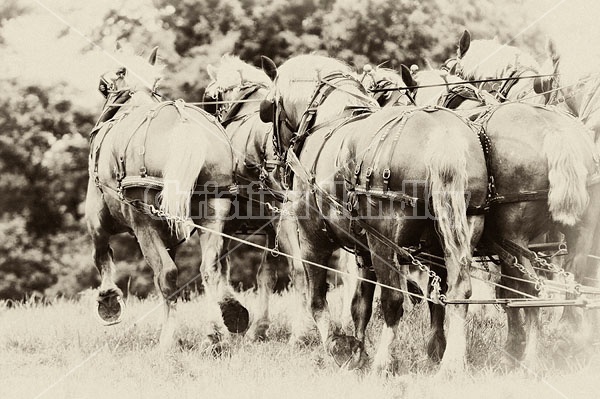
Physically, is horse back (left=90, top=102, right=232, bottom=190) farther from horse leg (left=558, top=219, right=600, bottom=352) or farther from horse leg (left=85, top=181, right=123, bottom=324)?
horse leg (left=558, top=219, right=600, bottom=352)

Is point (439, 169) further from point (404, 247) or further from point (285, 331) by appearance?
point (285, 331)

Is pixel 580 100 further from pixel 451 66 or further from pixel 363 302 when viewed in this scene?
pixel 363 302

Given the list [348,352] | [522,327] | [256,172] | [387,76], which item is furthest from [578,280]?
[256,172]

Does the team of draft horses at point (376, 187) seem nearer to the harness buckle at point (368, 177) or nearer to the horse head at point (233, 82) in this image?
the harness buckle at point (368, 177)

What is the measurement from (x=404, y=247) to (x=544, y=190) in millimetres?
974

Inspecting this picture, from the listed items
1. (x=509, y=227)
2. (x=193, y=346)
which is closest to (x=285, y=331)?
(x=193, y=346)

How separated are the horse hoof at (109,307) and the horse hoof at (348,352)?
2.45 metres

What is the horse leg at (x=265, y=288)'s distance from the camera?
310 inches

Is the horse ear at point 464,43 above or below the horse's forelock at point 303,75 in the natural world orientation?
above

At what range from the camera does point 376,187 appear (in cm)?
529

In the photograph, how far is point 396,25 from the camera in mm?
10109

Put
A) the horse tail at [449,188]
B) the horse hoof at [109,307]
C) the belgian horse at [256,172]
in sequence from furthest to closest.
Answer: the horse hoof at [109,307] → the belgian horse at [256,172] → the horse tail at [449,188]

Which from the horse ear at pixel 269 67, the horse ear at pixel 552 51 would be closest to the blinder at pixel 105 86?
the horse ear at pixel 269 67

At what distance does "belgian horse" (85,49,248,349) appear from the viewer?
651cm
